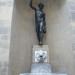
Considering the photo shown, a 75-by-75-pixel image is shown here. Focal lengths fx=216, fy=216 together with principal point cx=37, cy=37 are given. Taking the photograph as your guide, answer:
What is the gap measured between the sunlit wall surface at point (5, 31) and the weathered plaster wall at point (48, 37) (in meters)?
0.08

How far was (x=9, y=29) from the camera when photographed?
9.80 ft

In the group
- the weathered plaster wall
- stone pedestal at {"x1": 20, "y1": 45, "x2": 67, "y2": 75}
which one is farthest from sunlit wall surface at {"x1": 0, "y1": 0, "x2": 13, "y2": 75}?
stone pedestal at {"x1": 20, "y1": 45, "x2": 67, "y2": 75}

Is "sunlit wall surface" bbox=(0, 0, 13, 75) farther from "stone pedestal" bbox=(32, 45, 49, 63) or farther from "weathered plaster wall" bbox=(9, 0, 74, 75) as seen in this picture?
"stone pedestal" bbox=(32, 45, 49, 63)

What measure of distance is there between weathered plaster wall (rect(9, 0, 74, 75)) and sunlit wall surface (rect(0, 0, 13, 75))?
82mm

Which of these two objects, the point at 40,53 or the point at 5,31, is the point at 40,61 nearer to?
the point at 40,53

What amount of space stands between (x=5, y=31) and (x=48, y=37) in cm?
66

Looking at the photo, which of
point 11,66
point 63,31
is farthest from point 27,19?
point 11,66

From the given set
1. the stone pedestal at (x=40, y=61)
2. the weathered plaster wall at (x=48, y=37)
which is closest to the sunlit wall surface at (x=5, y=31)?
the weathered plaster wall at (x=48, y=37)

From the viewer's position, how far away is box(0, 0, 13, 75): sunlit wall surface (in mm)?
2844

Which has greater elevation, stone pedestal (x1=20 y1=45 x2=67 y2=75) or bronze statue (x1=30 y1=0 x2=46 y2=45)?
bronze statue (x1=30 y1=0 x2=46 y2=45)

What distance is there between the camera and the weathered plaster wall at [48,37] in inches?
120

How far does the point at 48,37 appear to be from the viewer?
3.24 m

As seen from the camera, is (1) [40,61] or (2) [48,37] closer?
(1) [40,61]

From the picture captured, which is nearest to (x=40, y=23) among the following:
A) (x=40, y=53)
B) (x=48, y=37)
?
(x=48, y=37)
